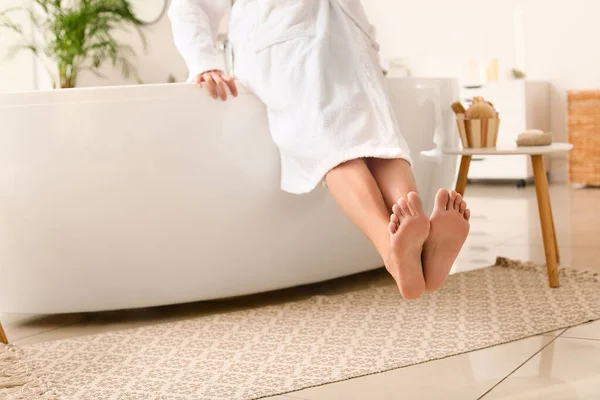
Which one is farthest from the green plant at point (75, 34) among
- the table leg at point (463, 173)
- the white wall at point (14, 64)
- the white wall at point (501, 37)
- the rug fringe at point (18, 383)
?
the rug fringe at point (18, 383)

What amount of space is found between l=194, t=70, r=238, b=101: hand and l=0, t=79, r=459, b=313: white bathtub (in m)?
0.03

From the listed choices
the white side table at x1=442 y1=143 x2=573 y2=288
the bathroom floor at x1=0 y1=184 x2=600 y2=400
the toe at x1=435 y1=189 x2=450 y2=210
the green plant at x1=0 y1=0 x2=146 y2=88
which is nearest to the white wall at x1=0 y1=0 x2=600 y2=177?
the green plant at x1=0 y1=0 x2=146 y2=88

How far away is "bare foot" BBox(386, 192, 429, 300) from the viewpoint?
135cm

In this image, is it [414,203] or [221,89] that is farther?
[221,89]

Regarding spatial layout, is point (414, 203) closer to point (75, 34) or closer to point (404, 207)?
point (404, 207)

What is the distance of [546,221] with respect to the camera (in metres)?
2.17

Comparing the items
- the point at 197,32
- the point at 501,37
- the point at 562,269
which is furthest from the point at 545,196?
the point at 501,37

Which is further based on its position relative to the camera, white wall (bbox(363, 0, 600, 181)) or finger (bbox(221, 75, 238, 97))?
white wall (bbox(363, 0, 600, 181))

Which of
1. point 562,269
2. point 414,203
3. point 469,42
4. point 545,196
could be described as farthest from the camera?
point 469,42

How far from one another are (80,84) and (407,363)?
4.35 metres

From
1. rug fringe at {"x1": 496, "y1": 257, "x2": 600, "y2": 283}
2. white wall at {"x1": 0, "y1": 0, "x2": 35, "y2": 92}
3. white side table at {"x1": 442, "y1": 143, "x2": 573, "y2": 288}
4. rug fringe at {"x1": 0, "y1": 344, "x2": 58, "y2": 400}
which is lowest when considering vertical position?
rug fringe at {"x1": 496, "y1": 257, "x2": 600, "y2": 283}

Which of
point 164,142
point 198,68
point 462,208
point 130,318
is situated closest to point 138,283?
point 130,318

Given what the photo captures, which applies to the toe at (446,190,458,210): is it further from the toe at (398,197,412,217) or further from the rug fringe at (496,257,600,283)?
the rug fringe at (496,257,600,283)

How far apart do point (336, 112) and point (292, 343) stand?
544 mm
